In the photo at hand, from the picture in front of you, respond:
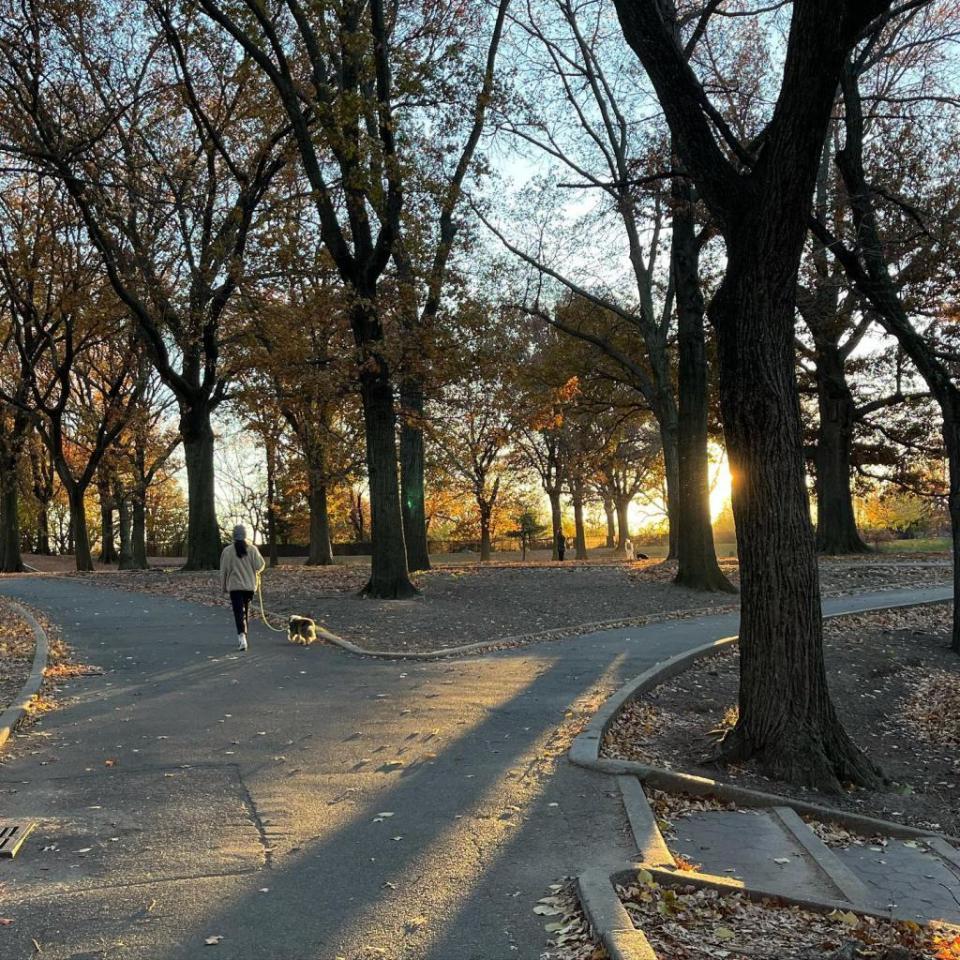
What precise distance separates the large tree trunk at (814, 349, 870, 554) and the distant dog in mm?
22571

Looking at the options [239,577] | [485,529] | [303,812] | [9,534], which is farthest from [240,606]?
[485,529]

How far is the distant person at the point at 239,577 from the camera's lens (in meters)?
11.8

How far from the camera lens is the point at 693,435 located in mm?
19453

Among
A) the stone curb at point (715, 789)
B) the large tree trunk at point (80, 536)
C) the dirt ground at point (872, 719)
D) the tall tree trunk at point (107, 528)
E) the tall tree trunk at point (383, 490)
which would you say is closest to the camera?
the stone curb at point (715, 789)

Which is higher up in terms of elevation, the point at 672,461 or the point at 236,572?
the point at 672,461

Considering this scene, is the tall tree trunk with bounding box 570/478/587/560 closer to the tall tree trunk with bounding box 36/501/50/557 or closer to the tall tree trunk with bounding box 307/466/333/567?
the tall tree trunk with bounding box 307/466/333/567

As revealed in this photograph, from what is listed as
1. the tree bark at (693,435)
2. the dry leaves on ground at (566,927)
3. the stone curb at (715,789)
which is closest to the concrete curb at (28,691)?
the stone curb at (715,789)

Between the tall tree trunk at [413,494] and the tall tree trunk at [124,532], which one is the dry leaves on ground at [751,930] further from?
the tall tree trunk at [124,532]

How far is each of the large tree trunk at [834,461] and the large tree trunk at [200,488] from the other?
20209mm

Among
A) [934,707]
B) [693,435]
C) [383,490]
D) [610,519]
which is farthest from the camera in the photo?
[610,519]

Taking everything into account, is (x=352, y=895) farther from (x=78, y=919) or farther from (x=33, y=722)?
(x=33, y=722)

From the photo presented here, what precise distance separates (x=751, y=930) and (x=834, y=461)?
2892 cm

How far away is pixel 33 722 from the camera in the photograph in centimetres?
790

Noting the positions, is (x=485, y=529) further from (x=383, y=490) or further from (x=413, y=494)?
(x=383, y=490)
